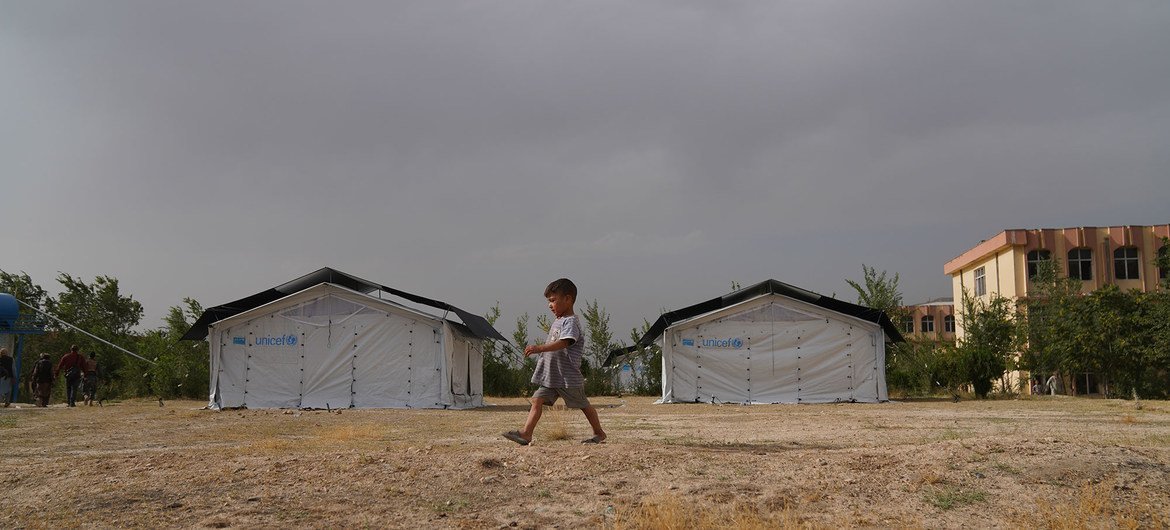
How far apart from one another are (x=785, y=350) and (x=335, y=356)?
36.9ft

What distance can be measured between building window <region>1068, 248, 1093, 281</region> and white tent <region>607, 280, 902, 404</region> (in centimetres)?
1893

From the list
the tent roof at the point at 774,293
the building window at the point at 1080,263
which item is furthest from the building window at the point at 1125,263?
the tent roof at the point at 774,293

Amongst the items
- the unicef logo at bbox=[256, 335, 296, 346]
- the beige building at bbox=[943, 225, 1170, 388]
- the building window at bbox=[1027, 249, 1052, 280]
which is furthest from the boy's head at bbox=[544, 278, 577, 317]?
the building window at bbox=[1027, 249, 1052, 280]

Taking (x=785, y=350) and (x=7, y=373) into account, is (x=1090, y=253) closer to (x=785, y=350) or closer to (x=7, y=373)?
(x=785, y=350)

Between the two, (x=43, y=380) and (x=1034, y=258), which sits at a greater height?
(x=1034, y=258)

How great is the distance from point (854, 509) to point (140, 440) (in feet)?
28.6

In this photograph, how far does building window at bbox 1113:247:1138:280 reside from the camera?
3672 centimetres

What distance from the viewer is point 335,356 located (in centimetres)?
2064

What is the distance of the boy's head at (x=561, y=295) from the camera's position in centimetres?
780

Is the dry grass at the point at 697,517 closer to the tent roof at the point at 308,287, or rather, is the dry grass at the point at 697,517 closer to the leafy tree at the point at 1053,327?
the tent roof at the point at 308,287

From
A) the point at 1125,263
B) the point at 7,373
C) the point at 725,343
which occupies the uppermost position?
the point at 1125,263

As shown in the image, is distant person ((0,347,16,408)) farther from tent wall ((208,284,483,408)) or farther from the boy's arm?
the boy's arm

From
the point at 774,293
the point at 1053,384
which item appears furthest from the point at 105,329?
the point at 1053,384

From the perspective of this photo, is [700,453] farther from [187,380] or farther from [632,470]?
[187,380]
